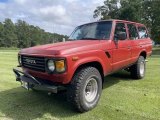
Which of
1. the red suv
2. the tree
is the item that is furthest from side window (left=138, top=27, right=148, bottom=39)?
the tree

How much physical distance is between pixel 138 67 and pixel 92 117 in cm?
379

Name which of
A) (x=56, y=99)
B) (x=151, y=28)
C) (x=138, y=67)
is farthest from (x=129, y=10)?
(x=56, y=99)

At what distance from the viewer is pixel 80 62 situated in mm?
5145

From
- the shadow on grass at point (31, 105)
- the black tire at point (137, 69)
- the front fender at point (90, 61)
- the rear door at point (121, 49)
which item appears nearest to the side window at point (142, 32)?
the black tire at point (137, 69)

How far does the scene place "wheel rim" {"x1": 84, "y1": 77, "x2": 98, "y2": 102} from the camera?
553 cm

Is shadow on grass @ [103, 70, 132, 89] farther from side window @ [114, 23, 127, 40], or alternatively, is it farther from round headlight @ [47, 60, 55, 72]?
round headlight @ [47, 60, 55, 72]

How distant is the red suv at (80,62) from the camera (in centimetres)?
496

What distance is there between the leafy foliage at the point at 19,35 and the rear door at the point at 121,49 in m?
88.7

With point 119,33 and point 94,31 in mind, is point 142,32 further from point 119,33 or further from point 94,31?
point 94,31

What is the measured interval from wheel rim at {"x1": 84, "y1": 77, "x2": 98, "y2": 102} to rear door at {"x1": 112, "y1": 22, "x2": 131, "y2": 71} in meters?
0.99

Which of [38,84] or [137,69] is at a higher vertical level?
[38,84]

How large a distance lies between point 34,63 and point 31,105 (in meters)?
1.13

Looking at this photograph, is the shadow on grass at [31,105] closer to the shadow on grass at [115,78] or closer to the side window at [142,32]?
the shadow on grass at [115,78]

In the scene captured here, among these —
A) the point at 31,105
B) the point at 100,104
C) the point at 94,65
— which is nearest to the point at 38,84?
the point at 31,105
